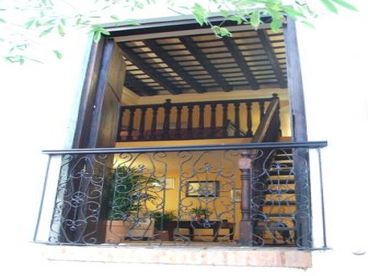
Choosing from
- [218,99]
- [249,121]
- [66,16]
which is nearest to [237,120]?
[249,121]

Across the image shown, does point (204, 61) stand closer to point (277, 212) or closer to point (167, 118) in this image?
point (167, 118)

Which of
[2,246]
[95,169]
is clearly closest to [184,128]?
[95,169]

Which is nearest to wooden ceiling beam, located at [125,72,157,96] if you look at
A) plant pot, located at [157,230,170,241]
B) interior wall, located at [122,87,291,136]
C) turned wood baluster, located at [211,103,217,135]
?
interior wall, located at [122,87,291,136]

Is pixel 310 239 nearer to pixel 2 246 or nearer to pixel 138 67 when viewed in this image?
pixel 2 246

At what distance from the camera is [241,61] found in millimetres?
6043

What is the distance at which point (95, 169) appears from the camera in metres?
3.56

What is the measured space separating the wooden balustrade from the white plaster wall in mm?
3778

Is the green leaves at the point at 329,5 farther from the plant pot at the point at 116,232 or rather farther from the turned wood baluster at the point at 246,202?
the plant pot at the point at 116,232

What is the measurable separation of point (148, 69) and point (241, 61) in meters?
1.52

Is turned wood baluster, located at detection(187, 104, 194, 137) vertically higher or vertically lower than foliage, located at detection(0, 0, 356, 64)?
higher

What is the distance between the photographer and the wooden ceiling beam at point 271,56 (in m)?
5.16

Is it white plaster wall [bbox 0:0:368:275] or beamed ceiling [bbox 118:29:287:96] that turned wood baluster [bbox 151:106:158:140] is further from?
white plaster wall [bbox 0:0:368:275]

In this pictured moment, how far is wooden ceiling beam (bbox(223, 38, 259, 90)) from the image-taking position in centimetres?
540

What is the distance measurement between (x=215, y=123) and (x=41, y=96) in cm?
421
